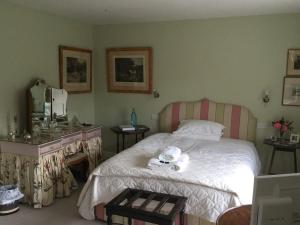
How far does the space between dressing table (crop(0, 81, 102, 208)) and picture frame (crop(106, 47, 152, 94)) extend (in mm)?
1106

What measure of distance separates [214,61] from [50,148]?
2.67 metres

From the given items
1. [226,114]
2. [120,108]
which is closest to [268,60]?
[226,114]

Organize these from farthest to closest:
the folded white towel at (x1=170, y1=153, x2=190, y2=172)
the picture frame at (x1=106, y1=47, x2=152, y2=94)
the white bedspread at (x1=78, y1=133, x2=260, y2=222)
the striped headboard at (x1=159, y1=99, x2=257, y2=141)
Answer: the picture frame at (x1=106, y1=47, x2=152, y2=94) < the striped headboard at (x1=159, y1=99, x2=257, y2=141) < the folded white towel at (x1=170, y1=153, x2=190, y2=172) < the white bedspread at (x1=78, y1=133, x2=260, y2=222)

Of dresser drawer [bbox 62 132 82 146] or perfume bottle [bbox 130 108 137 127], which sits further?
perfume bottle [bbox 130 108 137 127]

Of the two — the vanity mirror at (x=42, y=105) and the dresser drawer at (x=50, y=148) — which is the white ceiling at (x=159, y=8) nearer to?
the vanity mirror at (x=42, y=105)

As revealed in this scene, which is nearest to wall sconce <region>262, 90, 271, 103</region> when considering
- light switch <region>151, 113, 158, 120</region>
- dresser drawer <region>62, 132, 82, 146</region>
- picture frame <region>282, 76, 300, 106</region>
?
picture frame <region>282, 76, 300, 106</region>

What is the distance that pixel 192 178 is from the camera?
2709 mm

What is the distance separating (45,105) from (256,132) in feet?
9.92

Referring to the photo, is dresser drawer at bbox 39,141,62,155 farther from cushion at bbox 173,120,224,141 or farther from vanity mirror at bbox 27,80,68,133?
cushion at bbox 173,120,224,141

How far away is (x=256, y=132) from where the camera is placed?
14.4 feet

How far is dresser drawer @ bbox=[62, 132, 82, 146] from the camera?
3827mm

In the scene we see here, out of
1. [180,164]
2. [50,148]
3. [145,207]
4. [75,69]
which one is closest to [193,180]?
[180,164]

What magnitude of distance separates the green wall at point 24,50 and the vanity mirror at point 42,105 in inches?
4.1

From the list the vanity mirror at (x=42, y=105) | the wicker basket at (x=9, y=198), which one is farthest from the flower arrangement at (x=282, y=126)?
the wicker basket at (x=9, y=198)
